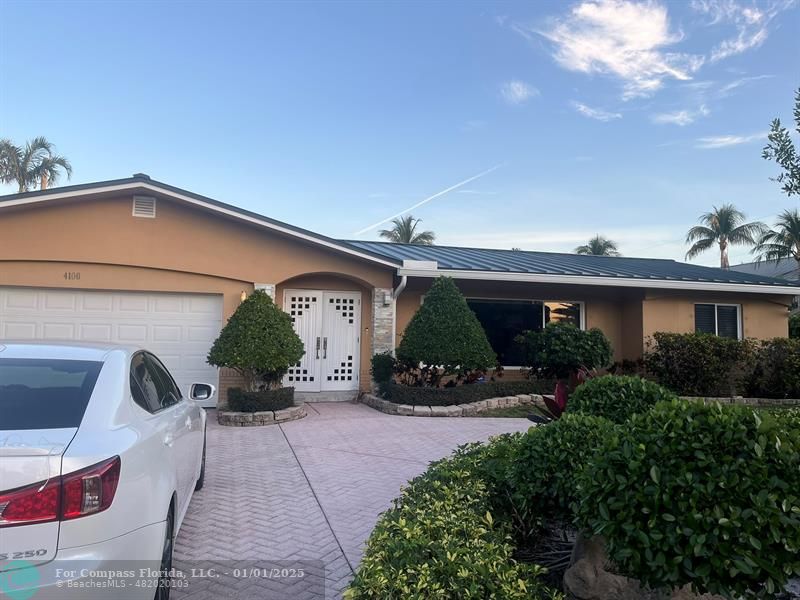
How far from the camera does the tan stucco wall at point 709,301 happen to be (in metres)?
13.0

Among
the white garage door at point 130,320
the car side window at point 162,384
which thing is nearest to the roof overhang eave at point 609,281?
the white garage door at point 130,320

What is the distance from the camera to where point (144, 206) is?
1027 cm

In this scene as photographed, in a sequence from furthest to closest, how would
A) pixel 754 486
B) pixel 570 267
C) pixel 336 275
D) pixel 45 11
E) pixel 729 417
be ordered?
pixel 570 267 → pixel 336 275 → pixel 45 11 → pixel 729 417 → pixel 754 486

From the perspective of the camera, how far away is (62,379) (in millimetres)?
2701

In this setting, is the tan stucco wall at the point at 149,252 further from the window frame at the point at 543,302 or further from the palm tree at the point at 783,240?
the palm tree at the point at 783,240

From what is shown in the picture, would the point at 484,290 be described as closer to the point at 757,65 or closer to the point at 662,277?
the point at 662,277

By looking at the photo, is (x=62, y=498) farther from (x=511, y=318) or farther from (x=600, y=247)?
(x=600, y=247)

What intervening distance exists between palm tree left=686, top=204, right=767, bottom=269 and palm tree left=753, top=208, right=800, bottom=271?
278cm

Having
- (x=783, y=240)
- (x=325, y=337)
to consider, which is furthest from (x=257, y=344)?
(x=783, y=240)

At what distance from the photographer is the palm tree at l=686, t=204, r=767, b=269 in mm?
32531

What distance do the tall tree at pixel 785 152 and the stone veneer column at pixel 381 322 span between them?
8.18m

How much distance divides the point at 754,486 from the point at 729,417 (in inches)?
11.7

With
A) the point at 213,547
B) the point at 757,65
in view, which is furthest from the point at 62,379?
the point at 757,65

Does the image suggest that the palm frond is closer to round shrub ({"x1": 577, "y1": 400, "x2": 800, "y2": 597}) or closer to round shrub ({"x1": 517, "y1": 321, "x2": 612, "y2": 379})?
round shrub ({"x1": 517, "y1": 321, "x2": 612, "y2": 379})
